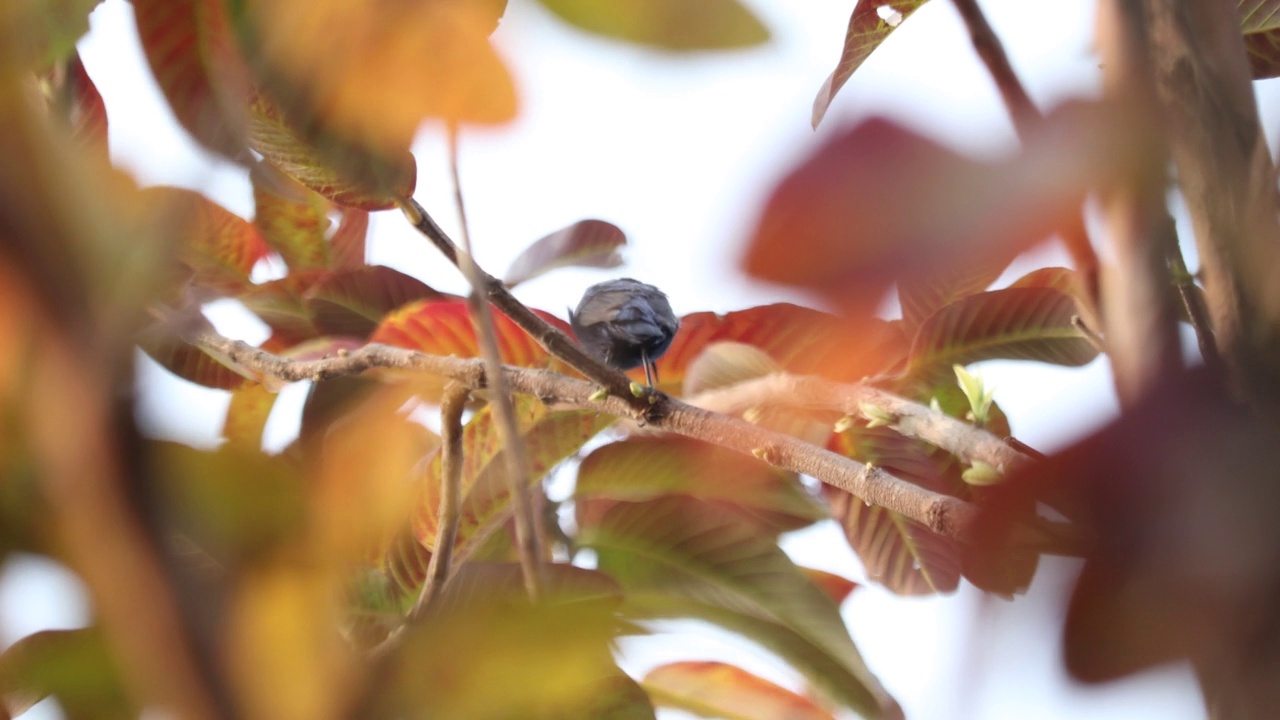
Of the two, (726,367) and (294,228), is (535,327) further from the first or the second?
(294,228)

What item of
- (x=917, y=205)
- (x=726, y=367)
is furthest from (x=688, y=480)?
(x=917, y=205)

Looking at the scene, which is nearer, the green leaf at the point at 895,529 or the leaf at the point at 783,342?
the leaf at the point at 783,342

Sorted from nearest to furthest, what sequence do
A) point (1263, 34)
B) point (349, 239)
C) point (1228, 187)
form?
point (1228, 187)
point (1263, 34)
point (349, 239)

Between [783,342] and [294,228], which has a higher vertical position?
[294,228]

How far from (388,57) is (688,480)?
345 millimetres

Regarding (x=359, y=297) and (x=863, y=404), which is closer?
(x=863, y=404)

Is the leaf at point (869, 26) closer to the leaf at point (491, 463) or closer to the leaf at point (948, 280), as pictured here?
the leaf at point (948, 280)

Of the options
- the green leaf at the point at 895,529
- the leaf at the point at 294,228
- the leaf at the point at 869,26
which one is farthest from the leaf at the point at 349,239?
the leaf at the point at 869,26

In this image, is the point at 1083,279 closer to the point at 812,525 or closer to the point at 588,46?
the point at 588,46

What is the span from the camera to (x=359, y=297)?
0.58 meters

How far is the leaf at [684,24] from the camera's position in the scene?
15 cm

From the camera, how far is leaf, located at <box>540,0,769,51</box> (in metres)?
0.15

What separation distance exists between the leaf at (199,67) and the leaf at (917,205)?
0.37 feet

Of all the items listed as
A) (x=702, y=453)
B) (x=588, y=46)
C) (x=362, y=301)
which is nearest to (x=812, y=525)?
(x=702, y=453)
